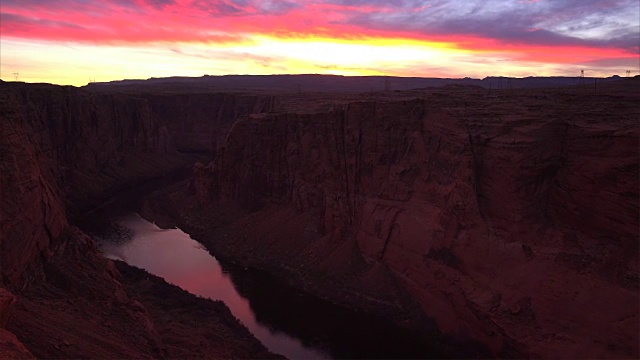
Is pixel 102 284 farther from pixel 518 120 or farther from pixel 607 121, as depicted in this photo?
pixel 607 121

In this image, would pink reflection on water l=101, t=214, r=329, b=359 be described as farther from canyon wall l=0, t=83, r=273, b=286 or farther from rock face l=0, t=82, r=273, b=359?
canyon wall l=0, t=83, r=273, b=286

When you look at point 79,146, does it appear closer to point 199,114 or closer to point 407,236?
point 199,114

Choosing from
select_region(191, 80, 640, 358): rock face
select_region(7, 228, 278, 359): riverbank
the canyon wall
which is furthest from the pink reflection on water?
the canyon wall

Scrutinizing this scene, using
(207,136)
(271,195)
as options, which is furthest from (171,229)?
(207,136)

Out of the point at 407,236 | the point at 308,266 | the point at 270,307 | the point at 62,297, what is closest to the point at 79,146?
the point at 308,266

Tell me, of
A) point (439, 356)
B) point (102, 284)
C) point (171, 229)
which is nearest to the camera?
point (102, 284)

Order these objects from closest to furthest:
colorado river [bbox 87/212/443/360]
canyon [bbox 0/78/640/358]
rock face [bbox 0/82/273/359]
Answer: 1. rock face [bbox 0/82/273/359]
2. canyon [bbox 0/78/640/358]
3. colorado river [bbox 87/212/443/360]

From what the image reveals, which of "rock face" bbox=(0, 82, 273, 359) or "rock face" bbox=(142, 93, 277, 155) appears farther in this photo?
"rock face" bbox=(142, 93, 277, 155)

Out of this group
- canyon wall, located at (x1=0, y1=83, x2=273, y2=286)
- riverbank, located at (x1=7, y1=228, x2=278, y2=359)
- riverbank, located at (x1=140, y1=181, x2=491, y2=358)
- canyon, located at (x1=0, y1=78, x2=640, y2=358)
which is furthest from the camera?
riverbank, located at (x1=140, y1=181, x2=491, y2=358)
